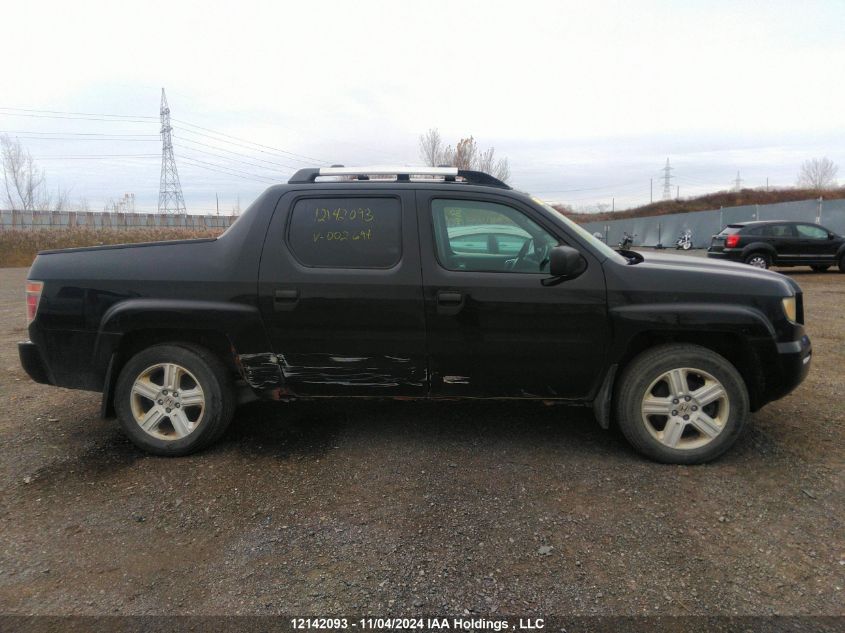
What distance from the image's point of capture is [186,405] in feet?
11.6

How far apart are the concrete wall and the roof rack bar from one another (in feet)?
36.3

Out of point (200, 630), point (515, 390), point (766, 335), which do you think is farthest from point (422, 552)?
point (766, 335)

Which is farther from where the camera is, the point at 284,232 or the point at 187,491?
the point at 284,232

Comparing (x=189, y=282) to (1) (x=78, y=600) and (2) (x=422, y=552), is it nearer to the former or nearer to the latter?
(1) (x=78, y=600)

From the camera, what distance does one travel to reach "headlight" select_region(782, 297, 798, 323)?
11.0ft

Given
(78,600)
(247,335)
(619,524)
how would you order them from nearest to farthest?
(78,600) → (619,524) → (247,335)

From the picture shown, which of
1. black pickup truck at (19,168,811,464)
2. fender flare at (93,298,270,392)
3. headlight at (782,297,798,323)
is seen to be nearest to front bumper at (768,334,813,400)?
black pickup truck at (19,168,811,464)

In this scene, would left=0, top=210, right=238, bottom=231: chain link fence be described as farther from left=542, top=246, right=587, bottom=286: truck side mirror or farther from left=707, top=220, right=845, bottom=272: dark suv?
left=542, top=246, right=587, bottom=286: truck side mirror

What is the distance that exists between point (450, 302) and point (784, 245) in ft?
49.4

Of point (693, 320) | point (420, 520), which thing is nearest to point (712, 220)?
point (693, 320)

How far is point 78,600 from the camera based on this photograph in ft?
7.23

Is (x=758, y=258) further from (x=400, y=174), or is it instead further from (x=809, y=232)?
(x=400, y=174)

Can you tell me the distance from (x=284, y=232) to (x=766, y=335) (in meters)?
3.03

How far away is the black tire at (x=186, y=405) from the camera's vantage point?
349 centimetres
